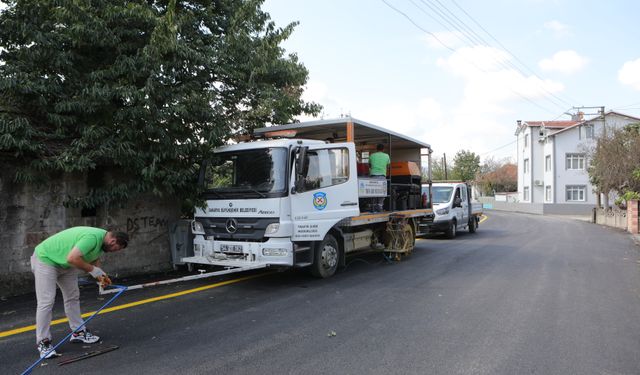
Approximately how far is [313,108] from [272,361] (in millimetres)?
8764

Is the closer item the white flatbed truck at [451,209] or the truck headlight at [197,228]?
the truck headlight at [197,228]

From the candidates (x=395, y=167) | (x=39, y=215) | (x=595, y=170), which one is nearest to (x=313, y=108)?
(x=395, y=167)

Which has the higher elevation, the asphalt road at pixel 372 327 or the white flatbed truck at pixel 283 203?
the white flatbed truck at pixel 283 203

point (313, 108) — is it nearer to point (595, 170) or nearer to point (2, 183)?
point (2, 183)

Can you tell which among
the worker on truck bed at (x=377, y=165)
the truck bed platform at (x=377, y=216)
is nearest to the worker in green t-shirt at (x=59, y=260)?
the truck bed platform at (x=377, y=216)

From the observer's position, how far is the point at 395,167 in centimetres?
1161

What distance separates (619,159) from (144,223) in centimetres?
2658

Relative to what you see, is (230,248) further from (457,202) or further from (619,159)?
(619,159)

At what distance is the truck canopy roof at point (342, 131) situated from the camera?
8875mm

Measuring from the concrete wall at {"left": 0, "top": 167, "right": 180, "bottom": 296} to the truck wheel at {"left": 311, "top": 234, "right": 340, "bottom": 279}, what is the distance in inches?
127

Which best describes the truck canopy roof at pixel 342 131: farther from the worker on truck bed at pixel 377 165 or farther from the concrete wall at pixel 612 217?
the concrete wall at pixel 612 217

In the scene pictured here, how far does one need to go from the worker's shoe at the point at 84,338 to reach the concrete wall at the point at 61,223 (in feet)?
10.3

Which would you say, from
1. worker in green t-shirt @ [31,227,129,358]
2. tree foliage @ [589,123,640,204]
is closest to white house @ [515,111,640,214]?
tree foliage @ [589,123,640,204]

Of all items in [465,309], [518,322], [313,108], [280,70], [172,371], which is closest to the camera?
[172,371]
